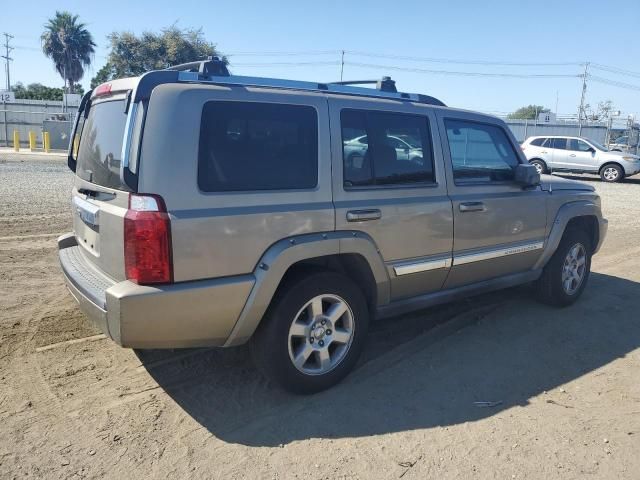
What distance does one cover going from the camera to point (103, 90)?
3.53m

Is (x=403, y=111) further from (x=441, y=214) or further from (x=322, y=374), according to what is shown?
(x=322, y=374)

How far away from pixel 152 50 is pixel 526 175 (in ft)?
106

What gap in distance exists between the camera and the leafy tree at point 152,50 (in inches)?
1270

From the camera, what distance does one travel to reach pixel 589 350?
14.4ft

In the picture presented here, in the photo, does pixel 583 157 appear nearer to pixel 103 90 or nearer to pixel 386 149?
pixel 386 149

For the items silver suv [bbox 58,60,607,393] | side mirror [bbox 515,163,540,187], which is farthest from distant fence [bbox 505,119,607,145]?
silver suv [bbox 58,60,607,393]

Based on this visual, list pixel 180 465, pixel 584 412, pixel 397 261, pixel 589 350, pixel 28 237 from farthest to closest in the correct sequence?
1. pixel 28 237
2. pixel 589 350
3. pixel 397 261
4. pixel 584 412
5. pixel 180 465

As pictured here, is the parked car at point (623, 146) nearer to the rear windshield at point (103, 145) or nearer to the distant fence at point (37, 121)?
the rear windshield at point (103, 145)

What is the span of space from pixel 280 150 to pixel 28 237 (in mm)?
5533

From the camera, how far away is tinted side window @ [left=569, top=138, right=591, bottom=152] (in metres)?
20.9

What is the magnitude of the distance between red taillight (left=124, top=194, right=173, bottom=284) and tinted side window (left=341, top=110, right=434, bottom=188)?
1293mm

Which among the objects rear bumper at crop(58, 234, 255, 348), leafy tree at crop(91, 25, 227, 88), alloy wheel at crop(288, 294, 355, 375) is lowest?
alloy wheel at crop(288, 294, 355, 375)

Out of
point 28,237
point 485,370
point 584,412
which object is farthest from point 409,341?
point 28,237

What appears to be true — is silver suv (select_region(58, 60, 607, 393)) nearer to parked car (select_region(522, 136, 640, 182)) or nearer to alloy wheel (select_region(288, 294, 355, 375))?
alloy wheel (select_region(288, 294, 355, 375))
